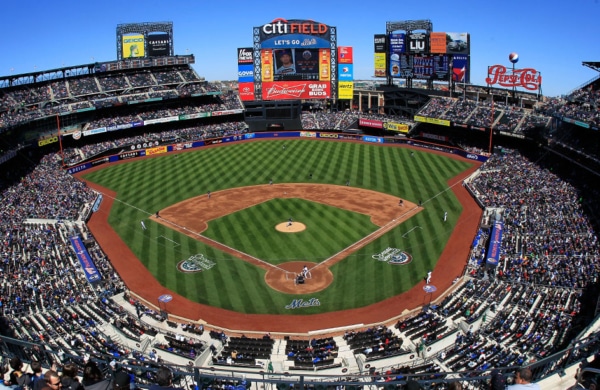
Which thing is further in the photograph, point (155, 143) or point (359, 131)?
point (359, 131)

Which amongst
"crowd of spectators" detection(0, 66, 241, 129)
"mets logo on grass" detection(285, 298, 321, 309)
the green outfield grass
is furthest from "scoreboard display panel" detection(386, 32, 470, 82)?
"mets logo on grass" detection(285, 298, 321, 309)

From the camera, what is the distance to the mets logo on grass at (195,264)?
1380 inches

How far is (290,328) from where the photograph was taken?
2791 cm

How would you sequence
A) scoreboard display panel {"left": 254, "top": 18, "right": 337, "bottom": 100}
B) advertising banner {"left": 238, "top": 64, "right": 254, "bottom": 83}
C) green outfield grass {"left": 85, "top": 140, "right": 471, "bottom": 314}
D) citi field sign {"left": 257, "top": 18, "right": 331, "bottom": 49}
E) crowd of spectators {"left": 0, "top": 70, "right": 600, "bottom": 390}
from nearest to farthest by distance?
crowd of spectators {"left": 0, "top": 70, "right": 600, "bottom": 390} < green outfield grass {"left": 85, "top": 140, "right": 471, "bottom": 314} < citi field sign {"left": 257, "top": 18, "right": 331, "bottom": 49} < scoreboard display panel {"left": 254, "top": 18, "right": 337, "bottom": 100} < advertising banner {"left": 238, "top": 64, "right": 254, "bottom": 83}

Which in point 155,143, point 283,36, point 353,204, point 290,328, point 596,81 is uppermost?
point 283,36

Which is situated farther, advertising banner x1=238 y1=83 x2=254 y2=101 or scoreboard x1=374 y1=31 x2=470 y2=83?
advertising banner x1=238 y1=83 x2=254 y2=101

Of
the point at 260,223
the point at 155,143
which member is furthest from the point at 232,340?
the point at 155,143

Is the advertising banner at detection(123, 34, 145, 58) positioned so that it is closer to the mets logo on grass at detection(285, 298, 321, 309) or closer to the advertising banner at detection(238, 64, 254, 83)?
the advertising banner at detection(238, 64, 254, 83)

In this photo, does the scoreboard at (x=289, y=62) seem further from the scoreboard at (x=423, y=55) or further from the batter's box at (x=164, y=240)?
the batter's box at (x=164, y=240)

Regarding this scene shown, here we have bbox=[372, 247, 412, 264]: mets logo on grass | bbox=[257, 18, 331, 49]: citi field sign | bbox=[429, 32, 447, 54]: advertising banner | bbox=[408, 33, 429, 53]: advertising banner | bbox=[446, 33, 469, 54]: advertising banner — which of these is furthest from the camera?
bbox=[257, 18, 331, 49]: citi field sign

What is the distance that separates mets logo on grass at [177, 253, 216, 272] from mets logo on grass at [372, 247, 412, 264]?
1233 centimetres

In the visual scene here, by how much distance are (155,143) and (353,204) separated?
3972 centimetres

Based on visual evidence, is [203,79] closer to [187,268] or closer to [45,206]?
[45,206]

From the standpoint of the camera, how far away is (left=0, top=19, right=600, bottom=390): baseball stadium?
2353cm
